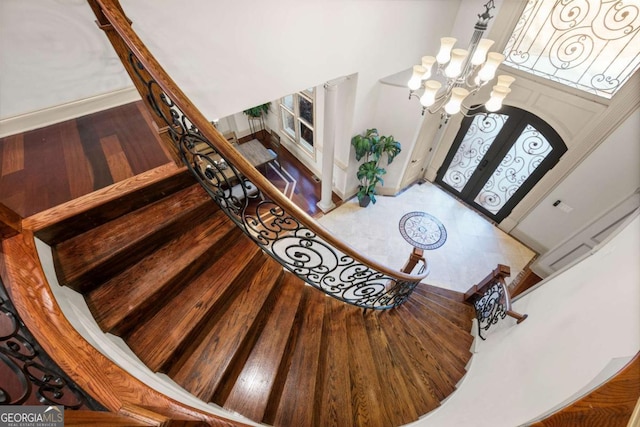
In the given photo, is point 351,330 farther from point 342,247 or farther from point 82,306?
point 82,306

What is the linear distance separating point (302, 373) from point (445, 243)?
368 cm

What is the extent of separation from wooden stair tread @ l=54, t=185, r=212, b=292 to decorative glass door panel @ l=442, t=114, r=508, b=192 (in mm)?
4721

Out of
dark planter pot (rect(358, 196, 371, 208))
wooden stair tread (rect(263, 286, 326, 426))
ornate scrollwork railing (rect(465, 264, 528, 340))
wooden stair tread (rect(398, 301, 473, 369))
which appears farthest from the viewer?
dark planter pot (rect(358, 196, 371, 208))

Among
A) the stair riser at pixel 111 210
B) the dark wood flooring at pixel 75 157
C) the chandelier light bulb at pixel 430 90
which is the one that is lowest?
the stair riser at pixel 111 210

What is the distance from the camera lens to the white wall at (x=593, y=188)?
2875 millimetres

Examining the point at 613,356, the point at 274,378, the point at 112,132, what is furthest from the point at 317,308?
the point at 112,132

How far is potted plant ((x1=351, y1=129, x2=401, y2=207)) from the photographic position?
4074 millimetres

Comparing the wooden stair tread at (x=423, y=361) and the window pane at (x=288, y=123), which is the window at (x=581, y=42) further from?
the window pane at (x=288, y=123)

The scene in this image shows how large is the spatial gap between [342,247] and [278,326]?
2.50ft

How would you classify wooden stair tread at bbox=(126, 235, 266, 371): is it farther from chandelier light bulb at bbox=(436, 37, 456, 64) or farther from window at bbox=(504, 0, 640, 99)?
window at bbox=(504, 0, 640, 99)

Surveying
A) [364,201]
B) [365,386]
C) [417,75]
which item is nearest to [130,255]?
[365,386]

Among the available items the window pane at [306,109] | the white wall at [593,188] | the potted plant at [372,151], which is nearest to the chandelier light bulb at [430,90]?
the potted plant at [372,151]

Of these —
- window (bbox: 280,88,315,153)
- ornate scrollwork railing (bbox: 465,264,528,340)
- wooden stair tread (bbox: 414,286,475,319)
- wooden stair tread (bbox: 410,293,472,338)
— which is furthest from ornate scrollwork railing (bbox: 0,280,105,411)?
window (bbox: 280,88,315,153)

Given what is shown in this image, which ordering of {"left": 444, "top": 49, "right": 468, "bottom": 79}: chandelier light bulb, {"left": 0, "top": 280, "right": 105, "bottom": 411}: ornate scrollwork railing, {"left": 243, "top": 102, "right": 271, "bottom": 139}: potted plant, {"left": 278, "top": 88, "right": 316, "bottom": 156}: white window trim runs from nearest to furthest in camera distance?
1. {"left": 0, "top": 280, "right": 105, "bottom": 411}: ornate scrollwork railing
2. {"left": 444, "top": 49, "right": 468, "bottom": 79}: chandelier light bulb
3. {"left": 278, "top": 88, "right": 316, "bottom": 156}: white window trim
4. {"left": 243, "top": 102, "right": 271, "bottom": 139}: potted plant
